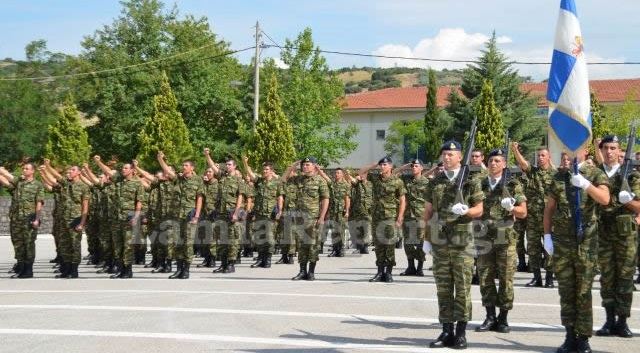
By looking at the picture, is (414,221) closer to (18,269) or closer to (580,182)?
(18,269)

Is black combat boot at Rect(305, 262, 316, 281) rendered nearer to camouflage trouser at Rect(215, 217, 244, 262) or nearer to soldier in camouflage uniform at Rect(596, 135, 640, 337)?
camouflage trouser at Rect(215, 217, 244, 262)

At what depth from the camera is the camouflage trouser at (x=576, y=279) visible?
26.2 feet

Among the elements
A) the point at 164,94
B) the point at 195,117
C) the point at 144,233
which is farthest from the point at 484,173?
the point at 195,117

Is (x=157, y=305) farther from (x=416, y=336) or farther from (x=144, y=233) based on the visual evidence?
(x=144, y=233)

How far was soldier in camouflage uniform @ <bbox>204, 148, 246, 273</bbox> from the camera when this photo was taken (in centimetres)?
1620

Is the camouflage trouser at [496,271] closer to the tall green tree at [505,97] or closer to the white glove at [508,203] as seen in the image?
the white glove at [508,203]

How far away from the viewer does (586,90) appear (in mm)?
8664

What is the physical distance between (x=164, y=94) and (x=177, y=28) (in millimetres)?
13785

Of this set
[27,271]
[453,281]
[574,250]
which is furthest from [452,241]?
[27,271]

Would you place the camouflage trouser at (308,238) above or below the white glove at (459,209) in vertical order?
below

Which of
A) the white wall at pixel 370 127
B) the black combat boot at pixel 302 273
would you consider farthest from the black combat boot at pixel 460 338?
the white wall at pixel 370 127

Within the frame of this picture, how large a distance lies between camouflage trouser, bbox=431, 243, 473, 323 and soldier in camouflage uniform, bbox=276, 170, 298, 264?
6.70 meters

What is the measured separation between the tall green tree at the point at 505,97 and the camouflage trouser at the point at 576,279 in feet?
139

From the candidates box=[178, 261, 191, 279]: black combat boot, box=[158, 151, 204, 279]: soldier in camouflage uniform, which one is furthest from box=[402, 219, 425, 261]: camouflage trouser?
box=[178, 261, 191, 279]: black combat boot
